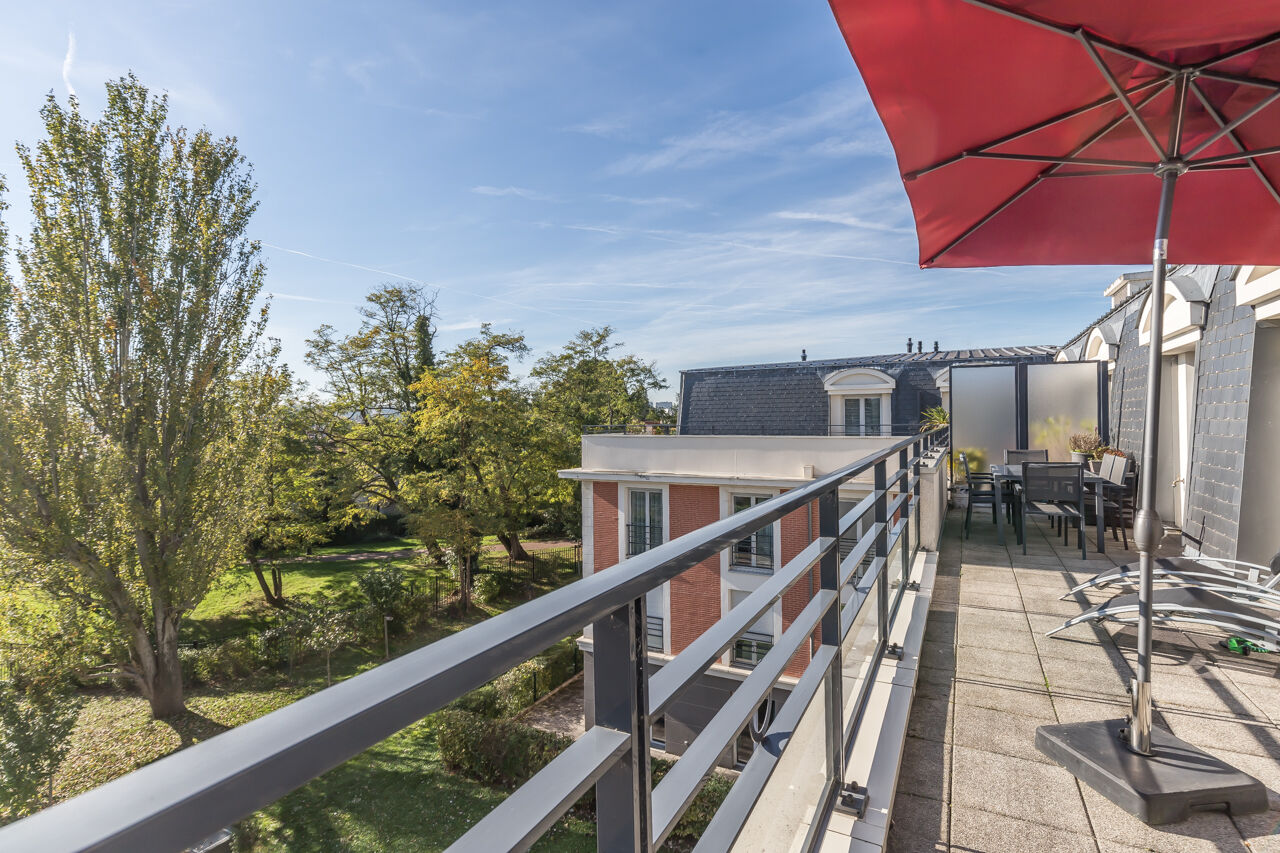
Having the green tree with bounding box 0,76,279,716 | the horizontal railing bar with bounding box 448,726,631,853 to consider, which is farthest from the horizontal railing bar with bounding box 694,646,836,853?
the green tree with bounding box 0,76,279,716

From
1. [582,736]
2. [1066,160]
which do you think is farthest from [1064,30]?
[582,736]

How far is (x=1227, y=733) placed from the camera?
2137 millimetres

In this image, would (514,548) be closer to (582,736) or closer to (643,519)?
(643,519)

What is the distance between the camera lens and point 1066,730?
6.76 feet

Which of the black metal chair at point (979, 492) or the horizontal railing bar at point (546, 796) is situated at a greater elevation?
the horizontal railing bar at point (546, 796)

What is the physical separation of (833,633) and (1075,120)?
2.13 m

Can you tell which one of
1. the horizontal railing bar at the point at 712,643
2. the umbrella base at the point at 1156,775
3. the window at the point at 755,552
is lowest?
the window at the point at 755,552

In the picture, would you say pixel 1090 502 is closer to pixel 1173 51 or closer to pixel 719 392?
pixel 1173 51

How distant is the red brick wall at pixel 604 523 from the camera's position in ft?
44.1

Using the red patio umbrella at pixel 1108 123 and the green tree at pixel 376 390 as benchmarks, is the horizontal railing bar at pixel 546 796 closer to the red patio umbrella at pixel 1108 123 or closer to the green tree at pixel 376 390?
the red patio umbrella at pixel 1108 123

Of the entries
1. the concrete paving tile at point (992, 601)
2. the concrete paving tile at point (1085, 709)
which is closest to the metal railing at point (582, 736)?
the concrete paving tile at point (1085, 709)

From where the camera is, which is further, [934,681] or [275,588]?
[275,588]

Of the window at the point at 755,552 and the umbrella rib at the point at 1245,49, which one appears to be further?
the window at the point at 755,552

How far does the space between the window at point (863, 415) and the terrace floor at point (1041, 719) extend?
1450cm
